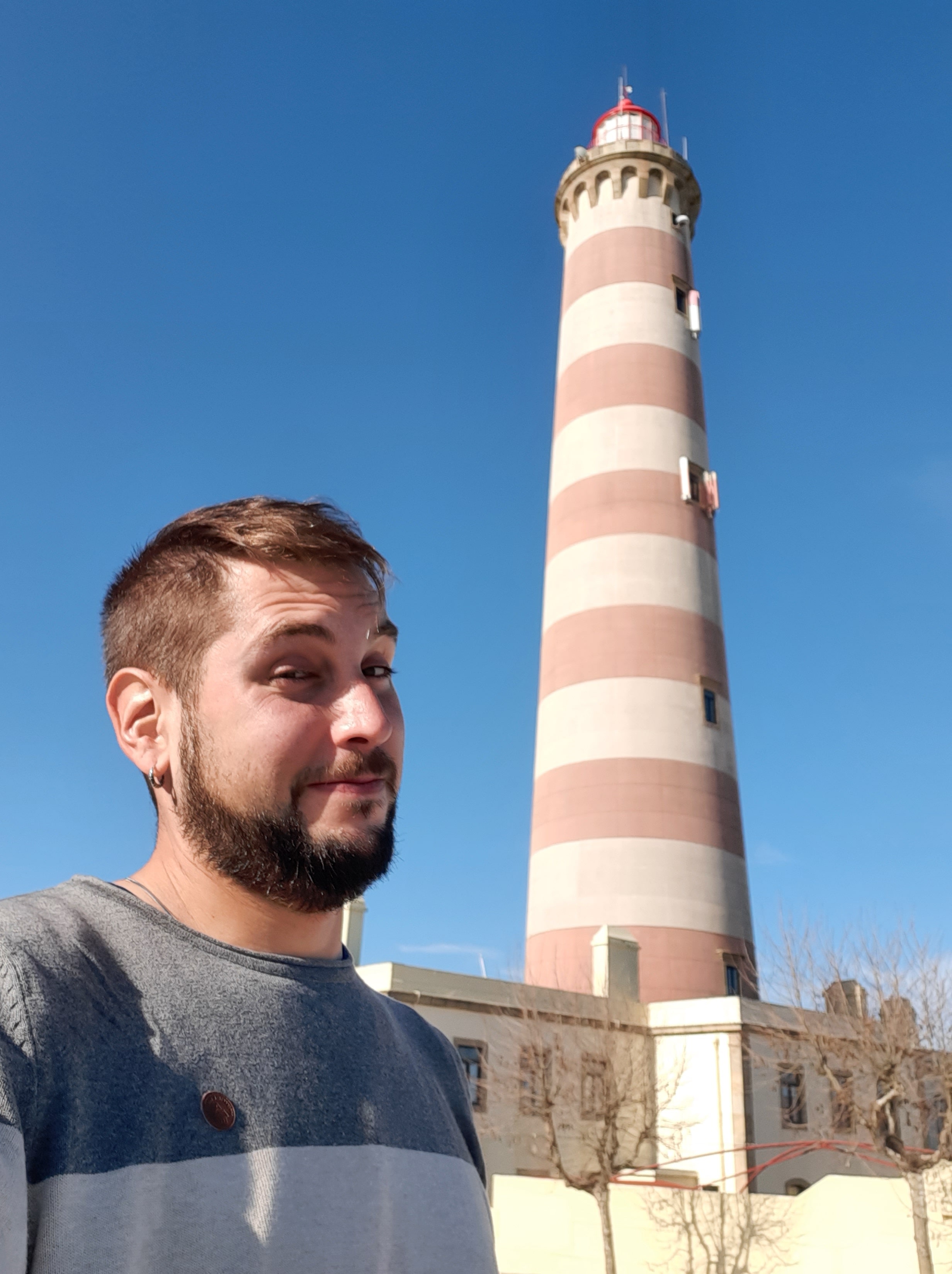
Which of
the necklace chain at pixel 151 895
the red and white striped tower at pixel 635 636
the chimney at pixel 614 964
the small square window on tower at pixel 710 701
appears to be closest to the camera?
the necklace chain at pixel 151 895

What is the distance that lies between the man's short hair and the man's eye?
0.55ft

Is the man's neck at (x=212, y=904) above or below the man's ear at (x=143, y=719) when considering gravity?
below

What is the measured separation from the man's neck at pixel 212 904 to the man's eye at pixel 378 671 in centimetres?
42

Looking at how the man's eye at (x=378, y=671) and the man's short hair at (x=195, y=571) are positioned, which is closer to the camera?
the man's short hair at (x=195, y=571)

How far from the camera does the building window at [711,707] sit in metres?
23.8

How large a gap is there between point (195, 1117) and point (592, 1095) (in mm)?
20143

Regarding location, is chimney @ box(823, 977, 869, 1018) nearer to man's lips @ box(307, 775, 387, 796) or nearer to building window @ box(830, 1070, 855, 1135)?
building window @ box(830, 1070, 855, 1135)

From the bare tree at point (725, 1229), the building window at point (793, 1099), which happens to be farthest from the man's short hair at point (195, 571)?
the building window at point (793, 1099)

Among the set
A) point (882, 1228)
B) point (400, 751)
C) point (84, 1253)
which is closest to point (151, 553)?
point (400, 751)

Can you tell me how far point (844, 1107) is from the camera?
2022cm

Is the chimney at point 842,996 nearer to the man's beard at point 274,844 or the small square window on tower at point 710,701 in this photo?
the small square window on tower at point 710,701

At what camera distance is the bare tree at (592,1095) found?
19125 mm

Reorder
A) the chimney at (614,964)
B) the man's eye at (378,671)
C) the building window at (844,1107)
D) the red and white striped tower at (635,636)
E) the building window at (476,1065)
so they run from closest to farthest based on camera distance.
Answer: the man's eye at (378,671) < the building window at (844,1107) < the building window at (476,1065) < the chimney at (614,964) < the red and white striped tower at (635,636)

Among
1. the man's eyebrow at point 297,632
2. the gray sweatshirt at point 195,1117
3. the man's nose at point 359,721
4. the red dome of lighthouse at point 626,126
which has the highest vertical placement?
the red dome of lighthouse at point 626,126
